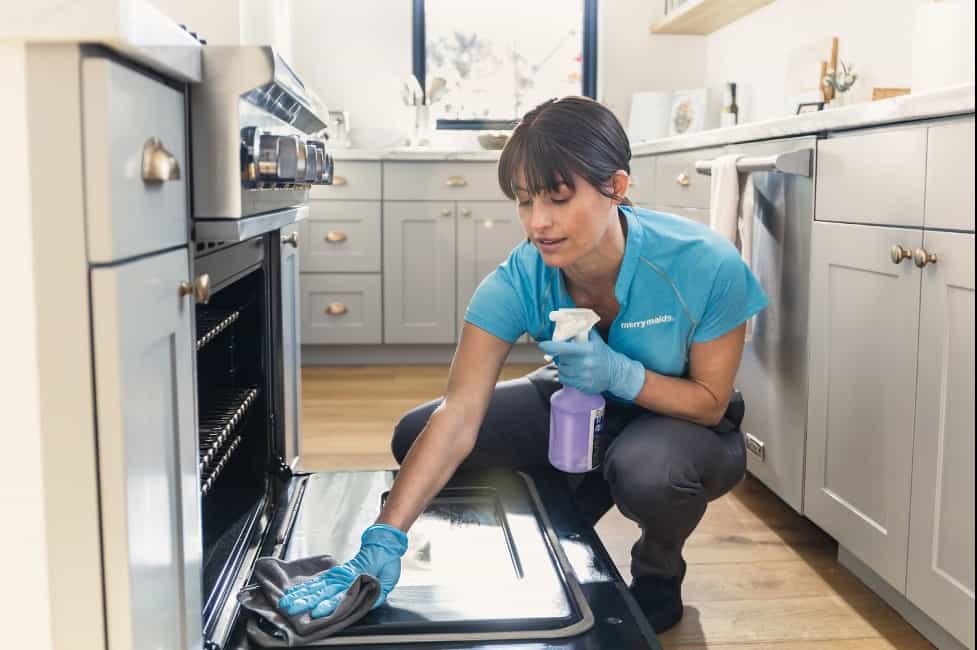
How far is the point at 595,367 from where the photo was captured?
153 cm

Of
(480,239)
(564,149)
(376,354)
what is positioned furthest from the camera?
(376,354)

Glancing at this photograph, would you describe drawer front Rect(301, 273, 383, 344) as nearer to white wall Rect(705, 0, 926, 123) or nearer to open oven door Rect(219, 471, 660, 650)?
white wall Rect(705, 0, 926, 123)

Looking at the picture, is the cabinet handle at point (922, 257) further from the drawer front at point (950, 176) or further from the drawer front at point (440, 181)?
the drawer front at point (440, 181)

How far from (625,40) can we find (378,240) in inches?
62.0

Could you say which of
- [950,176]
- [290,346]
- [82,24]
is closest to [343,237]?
[290,346]

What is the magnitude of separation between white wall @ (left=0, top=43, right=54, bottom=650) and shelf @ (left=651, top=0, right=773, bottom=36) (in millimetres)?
3474

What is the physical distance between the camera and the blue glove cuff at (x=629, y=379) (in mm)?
1567

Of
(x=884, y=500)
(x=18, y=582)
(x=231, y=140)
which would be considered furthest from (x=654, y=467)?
(x=18, y=582)

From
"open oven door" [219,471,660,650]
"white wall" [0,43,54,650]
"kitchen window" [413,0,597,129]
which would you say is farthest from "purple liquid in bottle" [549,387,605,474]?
"kitchen window" [413,0,597,129]

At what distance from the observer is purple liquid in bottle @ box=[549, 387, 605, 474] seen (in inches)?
62.4

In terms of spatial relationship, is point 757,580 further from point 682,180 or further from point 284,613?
point 682,180

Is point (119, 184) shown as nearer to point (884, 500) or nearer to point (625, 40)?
point (884, 500)

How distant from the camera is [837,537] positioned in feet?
6.33

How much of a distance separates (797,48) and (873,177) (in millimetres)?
1867
